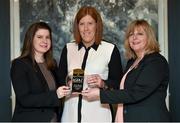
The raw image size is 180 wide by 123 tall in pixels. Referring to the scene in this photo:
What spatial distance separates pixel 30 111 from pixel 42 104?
0.33 ft

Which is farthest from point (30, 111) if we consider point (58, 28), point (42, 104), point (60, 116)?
point (58, 28)

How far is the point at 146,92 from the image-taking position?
122 inches

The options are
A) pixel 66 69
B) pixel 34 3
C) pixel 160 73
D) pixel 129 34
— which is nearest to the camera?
pixel 160 73

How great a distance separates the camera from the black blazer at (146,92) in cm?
310

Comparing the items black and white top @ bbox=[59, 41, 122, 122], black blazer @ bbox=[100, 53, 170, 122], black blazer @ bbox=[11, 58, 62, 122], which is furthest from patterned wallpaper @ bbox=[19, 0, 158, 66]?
black blazer @ bbox=[100, 53, 170, 122]

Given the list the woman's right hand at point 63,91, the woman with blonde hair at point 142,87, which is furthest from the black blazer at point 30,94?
the woman with blonde hair at point 142,87

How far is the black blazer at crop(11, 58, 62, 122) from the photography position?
323 cm

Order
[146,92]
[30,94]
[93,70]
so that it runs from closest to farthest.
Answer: [146,92], [30,94], [93,70]

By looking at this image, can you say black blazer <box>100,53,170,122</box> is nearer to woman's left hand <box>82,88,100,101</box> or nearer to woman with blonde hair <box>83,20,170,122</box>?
woman with blonde hair <box>83,20,170,122</box>

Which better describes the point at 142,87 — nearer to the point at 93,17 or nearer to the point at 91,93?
the point at 91,93

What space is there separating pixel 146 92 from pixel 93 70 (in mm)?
543

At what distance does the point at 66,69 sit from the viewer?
3613 mm

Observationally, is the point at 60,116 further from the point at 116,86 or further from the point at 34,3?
the point at 34,3

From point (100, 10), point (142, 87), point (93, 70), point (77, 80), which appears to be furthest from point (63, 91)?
point (100, 10)
